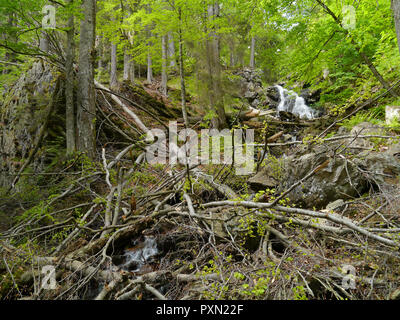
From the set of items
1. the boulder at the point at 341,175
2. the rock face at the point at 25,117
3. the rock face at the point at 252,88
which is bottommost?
the boulder at the point at 341,175

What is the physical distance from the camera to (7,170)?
534cm

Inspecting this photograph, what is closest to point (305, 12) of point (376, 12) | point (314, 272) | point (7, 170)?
point (376, 12)

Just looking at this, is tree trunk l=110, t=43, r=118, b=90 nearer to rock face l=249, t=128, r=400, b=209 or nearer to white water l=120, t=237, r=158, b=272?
white water l=120, t=237, r=158, b=272

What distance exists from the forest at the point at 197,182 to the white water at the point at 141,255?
3 cm

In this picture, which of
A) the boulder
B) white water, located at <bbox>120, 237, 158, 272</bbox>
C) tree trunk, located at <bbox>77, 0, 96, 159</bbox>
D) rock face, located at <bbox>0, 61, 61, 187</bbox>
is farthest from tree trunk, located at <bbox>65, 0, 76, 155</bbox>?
the boulder

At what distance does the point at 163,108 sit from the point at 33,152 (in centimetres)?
693

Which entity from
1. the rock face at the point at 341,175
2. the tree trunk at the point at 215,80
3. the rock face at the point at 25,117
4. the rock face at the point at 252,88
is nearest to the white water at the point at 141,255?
the rock face at the point at 341,175

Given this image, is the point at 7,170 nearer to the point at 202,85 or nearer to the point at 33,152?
the point at 33,152

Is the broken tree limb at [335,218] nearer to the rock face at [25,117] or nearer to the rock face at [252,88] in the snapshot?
the rock face at [25,117]

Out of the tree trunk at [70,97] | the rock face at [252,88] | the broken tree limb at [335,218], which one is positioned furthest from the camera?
the rock face at [252,88]

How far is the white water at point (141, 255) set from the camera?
3.56m

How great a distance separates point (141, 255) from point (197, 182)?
1.68 m

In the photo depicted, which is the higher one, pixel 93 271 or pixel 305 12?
pixel 305 12

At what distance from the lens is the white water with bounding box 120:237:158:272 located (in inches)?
140
